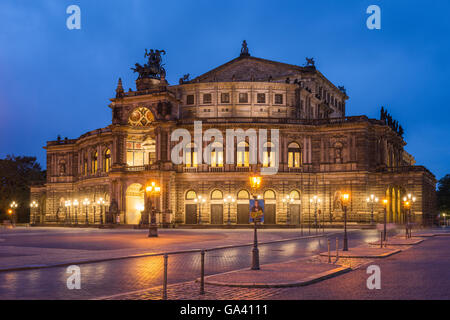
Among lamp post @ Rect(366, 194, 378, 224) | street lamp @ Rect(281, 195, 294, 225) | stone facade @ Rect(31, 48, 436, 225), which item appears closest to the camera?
lamp post @ Rect(366, 194, 378, 224)

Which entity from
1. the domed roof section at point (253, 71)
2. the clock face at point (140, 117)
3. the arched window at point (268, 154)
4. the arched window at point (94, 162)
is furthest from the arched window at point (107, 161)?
the arched window at point (268, 154)

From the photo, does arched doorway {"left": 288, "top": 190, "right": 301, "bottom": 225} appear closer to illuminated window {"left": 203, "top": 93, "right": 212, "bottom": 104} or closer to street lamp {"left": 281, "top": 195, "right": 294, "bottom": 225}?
street lamp {"left": 281, "top": 195, "right": 294, "bottom": 225}

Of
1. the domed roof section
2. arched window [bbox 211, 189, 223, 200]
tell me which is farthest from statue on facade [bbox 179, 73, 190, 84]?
arched window [bbox 211, 189, 223, 200]

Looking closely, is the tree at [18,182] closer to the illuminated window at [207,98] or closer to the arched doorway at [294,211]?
the illuminated window at [207,98]

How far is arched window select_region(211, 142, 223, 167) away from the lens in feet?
243

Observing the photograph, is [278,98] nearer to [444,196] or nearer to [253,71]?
[253,71]

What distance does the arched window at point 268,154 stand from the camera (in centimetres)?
7388

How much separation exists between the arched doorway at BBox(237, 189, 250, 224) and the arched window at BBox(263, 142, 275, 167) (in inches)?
201

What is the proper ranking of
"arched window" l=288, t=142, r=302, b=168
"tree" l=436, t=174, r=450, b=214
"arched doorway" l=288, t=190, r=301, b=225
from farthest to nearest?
"tree" l=436, t=174, r=450, b=214 → "arched window" l=288, t=142, r=302, b=168 → "arched doorway" l=288, t=190, r=301, b=225

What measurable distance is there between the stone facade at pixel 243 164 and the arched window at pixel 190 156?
0.70m

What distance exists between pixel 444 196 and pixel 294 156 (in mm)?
72452

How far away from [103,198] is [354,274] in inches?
2579
